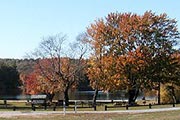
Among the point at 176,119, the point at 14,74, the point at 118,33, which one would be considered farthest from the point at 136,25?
the point at 14,74

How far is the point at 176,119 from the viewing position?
2564cm

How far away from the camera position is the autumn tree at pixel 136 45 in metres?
56.0

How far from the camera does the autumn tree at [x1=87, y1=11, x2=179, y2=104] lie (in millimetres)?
55969

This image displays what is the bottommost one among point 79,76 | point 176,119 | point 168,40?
point 176,119

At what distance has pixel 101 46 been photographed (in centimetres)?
5859

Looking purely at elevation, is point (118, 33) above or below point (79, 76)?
above

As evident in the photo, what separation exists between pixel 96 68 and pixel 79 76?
8.93 m

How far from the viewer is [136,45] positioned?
56.5m

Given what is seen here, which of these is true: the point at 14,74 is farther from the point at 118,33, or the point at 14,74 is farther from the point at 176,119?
the point at 176,119

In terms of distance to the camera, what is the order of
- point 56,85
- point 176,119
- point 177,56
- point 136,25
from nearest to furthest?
point 176,119 → point 136,25 → point 177,56 → point 56,85

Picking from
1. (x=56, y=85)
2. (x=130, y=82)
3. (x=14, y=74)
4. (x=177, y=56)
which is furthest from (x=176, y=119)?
(x=14, y=74)

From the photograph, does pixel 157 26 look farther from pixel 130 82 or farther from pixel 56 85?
pixel 56 85

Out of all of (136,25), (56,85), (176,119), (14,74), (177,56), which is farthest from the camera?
(14,74)

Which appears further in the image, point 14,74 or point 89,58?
point 14,74
